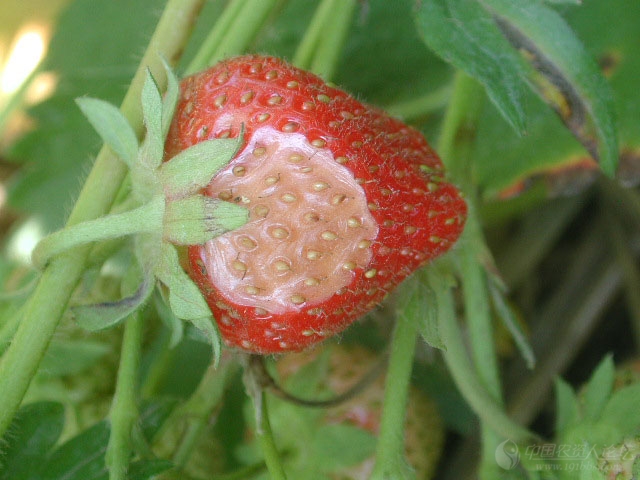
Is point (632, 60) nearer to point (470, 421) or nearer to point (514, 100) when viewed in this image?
point (514, 100)

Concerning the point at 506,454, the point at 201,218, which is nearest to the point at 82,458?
the point at 201,218

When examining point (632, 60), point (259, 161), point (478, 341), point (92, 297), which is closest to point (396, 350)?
point (478, 341)

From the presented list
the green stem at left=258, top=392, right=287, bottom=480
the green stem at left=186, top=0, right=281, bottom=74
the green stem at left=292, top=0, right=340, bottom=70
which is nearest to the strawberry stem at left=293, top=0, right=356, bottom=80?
the green stem at left=292, top=0, right=340, bottom=70

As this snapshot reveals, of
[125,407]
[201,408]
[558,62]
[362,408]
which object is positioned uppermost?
[558,62]

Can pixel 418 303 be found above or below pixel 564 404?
above

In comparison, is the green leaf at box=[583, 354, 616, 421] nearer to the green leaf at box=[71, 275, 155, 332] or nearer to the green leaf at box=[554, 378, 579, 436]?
the green leaf at box=[554, 378, 579, 436]

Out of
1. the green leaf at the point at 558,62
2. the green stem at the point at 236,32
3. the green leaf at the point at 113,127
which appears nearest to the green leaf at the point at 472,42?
the green leaf at the point at 558,62

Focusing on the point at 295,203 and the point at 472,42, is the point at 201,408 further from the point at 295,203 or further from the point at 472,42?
the point at 472,42
